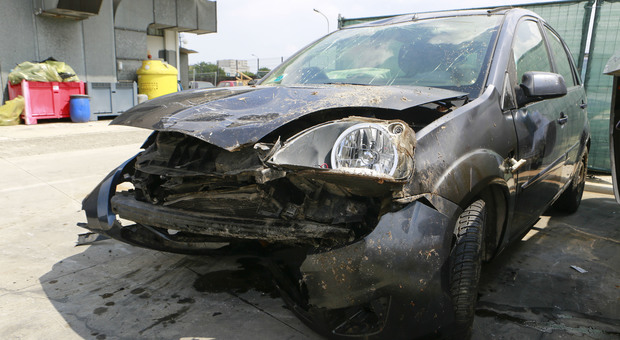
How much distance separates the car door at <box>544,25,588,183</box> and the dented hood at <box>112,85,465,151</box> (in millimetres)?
1478

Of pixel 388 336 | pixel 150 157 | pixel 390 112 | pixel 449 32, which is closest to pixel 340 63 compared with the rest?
pixel 449 32

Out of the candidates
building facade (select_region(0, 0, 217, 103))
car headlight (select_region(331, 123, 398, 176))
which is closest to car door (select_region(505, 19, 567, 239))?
car headlight (select_region(331, 123, 398, 176))

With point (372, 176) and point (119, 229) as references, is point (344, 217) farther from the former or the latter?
point (119, 229)

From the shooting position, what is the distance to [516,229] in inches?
105

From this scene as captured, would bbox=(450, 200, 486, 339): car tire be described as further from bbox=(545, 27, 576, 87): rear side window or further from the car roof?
bbox=(545, 27, 576, 87): rear side window

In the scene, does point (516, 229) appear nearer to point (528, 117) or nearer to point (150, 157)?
point (528, 117)

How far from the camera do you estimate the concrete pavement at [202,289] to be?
2365 mm

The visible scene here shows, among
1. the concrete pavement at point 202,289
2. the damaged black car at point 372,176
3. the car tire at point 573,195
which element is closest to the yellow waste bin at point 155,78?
the concrete pavement at point 202,289

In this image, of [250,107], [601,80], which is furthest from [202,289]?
[601,80]

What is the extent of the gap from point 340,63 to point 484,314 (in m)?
1.87

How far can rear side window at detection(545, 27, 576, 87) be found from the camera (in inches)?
141

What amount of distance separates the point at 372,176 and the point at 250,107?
2.71 feet

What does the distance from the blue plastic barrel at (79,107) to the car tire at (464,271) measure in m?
12.2

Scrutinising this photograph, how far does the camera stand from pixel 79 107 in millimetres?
12039
